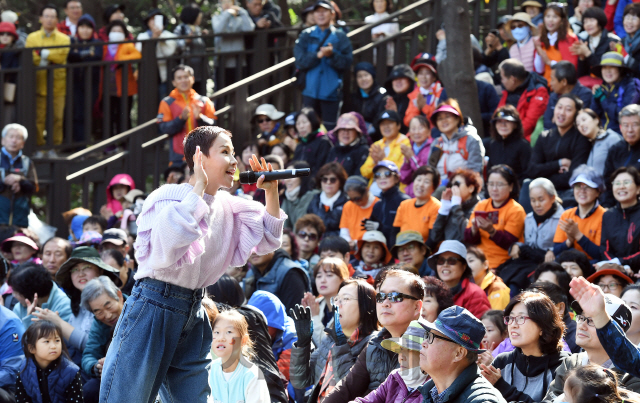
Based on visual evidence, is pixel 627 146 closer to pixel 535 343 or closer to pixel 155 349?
pixel 535 343

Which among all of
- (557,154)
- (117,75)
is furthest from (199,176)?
(117,75)

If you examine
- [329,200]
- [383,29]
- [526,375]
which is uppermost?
[383,29]

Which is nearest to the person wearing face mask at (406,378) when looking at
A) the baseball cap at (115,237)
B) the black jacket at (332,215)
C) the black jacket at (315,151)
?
the baseball cap at (115,237)

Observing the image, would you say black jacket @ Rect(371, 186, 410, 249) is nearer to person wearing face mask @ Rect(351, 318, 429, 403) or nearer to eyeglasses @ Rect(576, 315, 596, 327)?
eyeglasses @ Rect(576, 315, 596, 327)

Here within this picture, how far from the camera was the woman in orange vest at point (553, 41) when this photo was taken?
1178 cm

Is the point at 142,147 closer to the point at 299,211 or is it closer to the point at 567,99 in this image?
the point at 299,211

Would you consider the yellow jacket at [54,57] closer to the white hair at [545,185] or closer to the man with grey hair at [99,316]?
the man with grey hair at [99,316]

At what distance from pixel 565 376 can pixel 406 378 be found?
2.78 ft

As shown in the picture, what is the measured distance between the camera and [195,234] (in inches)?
163

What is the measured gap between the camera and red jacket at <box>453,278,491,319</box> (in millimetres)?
7047

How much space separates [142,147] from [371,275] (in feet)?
15.8

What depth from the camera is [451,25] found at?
1157cm

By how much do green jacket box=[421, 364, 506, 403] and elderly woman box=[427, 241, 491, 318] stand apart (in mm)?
2766

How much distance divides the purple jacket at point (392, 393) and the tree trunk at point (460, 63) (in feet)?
22.4
